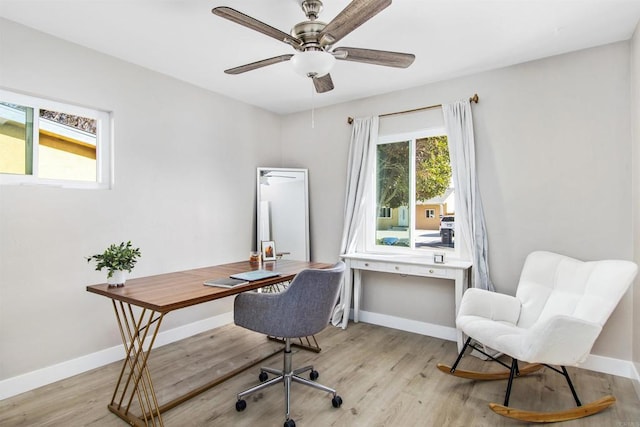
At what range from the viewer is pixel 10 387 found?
233 centimetres

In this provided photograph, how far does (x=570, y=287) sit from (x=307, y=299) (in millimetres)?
1874

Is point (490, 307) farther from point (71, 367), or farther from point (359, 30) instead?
point (71, 367)

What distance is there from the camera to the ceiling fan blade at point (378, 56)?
2.04 meters

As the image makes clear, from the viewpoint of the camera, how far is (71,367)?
2633 mm

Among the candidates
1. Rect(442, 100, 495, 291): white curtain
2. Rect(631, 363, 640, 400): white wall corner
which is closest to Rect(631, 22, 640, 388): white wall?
Rect(631, 363, 640, 400): white wall corner

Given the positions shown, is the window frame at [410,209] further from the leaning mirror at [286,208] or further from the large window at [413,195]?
the leaning mirror at [286,208]

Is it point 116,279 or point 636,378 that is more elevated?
point 116,279

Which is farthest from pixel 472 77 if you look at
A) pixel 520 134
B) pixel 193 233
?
pixel 193 233

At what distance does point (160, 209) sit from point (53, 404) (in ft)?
5.42

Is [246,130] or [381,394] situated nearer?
[381,394]

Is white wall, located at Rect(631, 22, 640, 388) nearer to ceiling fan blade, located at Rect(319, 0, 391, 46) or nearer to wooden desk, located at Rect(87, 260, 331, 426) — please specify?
ceiling fan blade, located at Rect(319, 0, 391, 46)

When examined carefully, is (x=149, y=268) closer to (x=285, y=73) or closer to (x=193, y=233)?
(x=193, y=233)

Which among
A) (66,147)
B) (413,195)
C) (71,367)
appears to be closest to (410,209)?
(413,195)

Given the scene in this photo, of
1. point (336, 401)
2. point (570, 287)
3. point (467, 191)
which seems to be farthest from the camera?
point (467, 191)
